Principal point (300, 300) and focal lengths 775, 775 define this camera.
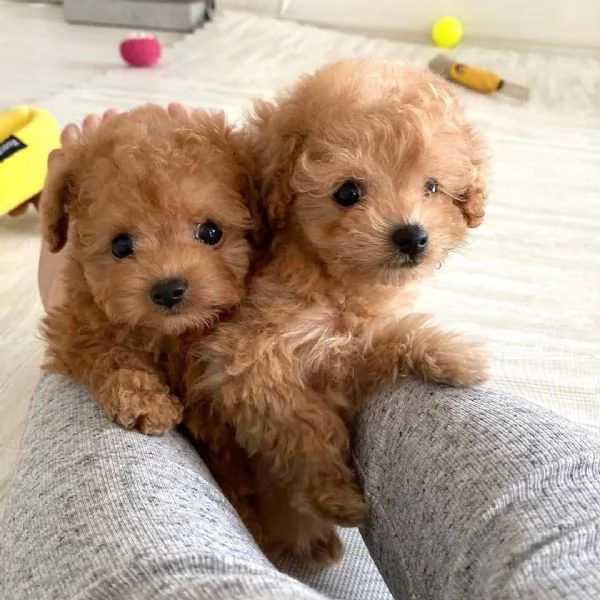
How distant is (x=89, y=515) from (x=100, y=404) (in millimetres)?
175

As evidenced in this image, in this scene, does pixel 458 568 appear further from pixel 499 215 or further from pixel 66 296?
pixel 499 215

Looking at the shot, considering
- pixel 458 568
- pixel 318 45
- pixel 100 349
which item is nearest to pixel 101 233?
pixel 100 349

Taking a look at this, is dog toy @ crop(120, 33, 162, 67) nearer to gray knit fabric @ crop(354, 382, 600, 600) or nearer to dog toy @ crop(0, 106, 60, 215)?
dog toy @ crop(0, 106, 60, 215)

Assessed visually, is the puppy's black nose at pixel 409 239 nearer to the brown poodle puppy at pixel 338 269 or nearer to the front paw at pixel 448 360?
the brown poodle puppy at pixel 338 269

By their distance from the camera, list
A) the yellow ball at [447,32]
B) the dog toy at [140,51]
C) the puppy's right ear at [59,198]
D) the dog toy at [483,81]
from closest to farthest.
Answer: the puppy's right ear at [59,198] < the dog toy at [483,81] < the dog toy at [140,51] < the yellow ball at [447,32]

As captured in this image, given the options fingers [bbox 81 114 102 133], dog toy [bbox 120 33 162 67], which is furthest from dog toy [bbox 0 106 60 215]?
dog toy [bbox 120 33 162 67]

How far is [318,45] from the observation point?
10.4 ft

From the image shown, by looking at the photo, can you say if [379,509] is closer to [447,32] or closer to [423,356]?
[423,356]

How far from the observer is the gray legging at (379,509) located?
0.60 metres

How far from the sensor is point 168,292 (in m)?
0.79

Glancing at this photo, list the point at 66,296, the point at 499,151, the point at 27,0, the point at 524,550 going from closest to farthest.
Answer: the point at 524,550 → the point at 66,296 → the point at 499,151 → the point at 27,0

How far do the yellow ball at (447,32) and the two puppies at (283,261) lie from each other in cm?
252

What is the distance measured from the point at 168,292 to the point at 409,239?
25cm

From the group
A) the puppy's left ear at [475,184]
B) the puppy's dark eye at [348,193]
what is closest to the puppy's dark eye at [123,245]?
the puppy's dark eye at [348,193]
